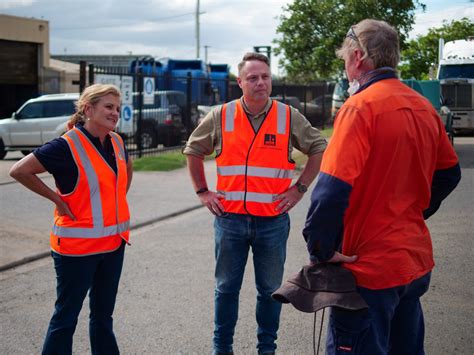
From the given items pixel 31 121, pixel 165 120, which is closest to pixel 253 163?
pixel 31 121

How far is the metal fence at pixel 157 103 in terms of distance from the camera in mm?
16984

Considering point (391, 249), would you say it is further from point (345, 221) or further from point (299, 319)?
point (299, 319)

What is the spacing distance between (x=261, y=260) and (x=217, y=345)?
2.08 feet

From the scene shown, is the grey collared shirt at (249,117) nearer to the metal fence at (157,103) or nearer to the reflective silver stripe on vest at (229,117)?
the reflective silver stripe on vest at (229,117)

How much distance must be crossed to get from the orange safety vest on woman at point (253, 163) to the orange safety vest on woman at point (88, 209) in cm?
78

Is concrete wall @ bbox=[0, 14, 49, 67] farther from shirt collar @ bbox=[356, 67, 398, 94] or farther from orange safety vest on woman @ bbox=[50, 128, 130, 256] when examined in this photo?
shirt collar @ bbox=[356, 67, 398, 94]

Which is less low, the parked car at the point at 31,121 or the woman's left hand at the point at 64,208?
the parked car at the point at 31,121

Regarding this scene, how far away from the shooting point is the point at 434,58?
115 ft

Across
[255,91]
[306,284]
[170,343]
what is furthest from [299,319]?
[306,284]

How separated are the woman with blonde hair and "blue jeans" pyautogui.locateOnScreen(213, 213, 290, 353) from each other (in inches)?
27.4

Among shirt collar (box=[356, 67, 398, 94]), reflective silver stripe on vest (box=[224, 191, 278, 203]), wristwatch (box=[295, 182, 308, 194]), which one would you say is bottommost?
reflective silver stripe on vest (box=[224, 191, 278, 203])

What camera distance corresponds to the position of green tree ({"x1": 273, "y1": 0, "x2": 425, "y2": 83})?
75.9ft

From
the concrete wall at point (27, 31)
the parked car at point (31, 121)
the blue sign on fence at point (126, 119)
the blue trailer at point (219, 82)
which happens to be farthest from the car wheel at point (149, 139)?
the concrete wall at point (27, 31)

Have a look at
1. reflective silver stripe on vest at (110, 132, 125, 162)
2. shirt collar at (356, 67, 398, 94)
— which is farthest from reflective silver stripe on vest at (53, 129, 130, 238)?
shirt collar at (356, 67, 398, 94)
